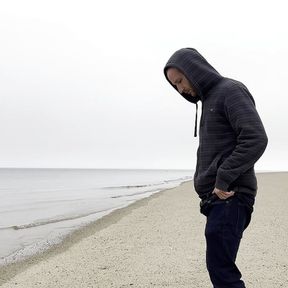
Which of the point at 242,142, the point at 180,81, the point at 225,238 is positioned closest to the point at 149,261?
the point at 225,238

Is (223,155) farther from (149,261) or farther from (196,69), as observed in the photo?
(149,261)

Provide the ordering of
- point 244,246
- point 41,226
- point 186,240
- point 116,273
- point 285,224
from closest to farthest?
point 116,273 → point 244,246 → point 186,240 → point 285,224 → point 41,226

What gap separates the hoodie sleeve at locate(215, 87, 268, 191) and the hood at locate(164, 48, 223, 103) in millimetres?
274

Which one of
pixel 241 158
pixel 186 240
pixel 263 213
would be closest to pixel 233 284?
pixel 241 158

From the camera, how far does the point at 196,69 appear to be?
2.97 metres

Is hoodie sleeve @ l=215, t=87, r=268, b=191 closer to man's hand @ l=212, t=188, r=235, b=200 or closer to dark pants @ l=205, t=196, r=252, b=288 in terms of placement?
man's hand @ l=212, t=188, r=235, b=200

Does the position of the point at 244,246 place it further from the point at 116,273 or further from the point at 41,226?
the point at 41,226

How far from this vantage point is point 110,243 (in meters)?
8.95

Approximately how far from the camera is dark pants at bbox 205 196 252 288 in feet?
9.09

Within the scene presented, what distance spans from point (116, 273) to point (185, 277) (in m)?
1.10

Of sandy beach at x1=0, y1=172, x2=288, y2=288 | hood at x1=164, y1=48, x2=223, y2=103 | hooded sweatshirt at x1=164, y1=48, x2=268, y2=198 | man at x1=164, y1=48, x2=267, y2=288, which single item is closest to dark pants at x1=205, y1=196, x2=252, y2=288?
man at x1=164, y1=48, x2=267, y2=288

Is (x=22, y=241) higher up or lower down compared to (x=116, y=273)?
lower down

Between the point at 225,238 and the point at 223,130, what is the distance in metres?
0.75

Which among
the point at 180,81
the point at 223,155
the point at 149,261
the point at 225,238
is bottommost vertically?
the point at 149,261
